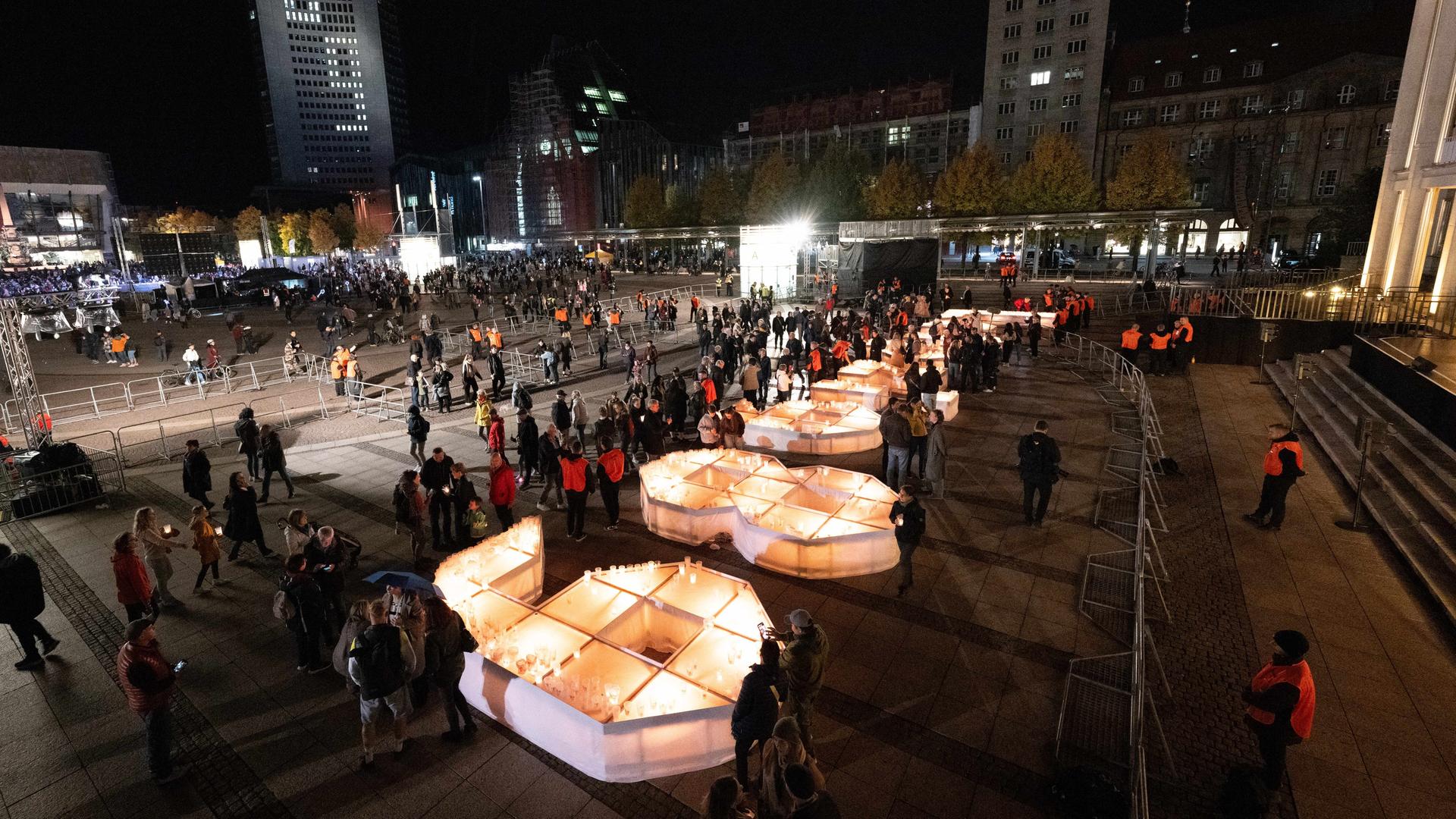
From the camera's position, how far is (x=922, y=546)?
29.4 feet

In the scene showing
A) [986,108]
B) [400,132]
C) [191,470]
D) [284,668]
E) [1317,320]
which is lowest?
[284,668]

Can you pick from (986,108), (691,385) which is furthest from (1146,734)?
(986,108)

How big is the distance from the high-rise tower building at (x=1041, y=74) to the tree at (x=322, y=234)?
8590cm

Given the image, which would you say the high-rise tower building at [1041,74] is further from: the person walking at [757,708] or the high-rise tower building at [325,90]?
the high-rise tower building at [325,90]

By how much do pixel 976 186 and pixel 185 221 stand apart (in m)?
114

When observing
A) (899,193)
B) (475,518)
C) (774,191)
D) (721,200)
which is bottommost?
(475,518)

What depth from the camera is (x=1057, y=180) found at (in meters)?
41.1

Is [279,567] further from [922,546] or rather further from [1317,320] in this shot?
[1317,320]

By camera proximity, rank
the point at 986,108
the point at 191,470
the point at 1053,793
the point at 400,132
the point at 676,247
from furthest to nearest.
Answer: the point at 400,132 → the point at 676,247 → the point at 986,108 → the point at 191,470 → the point at 1053,793

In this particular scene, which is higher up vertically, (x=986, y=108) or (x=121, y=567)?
(x=986, y=108)

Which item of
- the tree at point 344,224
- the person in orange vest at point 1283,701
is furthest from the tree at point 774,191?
the tree at point 344,224

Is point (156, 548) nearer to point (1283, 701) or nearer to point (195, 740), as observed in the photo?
point (195, 740)

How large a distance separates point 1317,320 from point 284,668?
75.0 feet

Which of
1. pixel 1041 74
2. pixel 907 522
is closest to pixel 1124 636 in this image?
pixel 907 522
